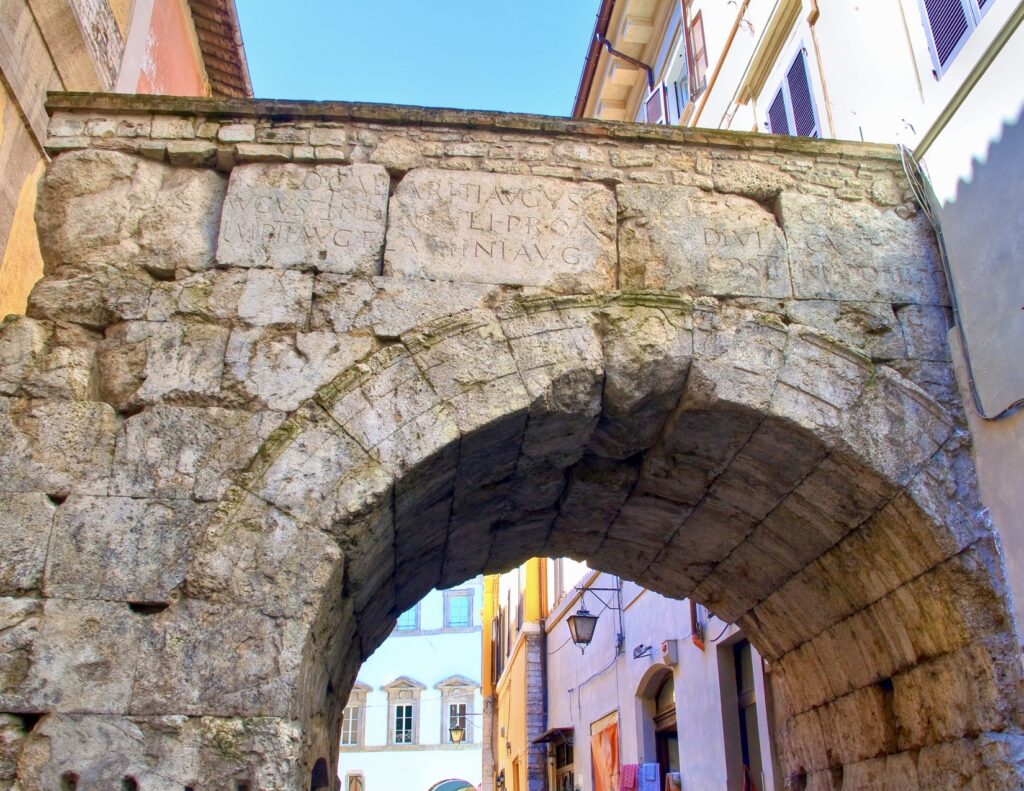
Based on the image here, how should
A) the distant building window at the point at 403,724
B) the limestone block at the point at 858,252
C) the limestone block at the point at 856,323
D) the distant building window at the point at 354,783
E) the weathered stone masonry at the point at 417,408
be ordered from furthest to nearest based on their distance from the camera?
the distant building window at the point at 403,724 < the distant building window at the point at 354,783 < the limestone block at the point at 858,252 < the limestone block at the point at 856,323 < the weathered stone masonry at the point at 417,408

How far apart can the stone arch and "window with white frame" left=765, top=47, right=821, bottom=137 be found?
9.08ft

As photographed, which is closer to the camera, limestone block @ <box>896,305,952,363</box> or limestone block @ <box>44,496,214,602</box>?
limestone block @ <box>44,496,214,602</box>

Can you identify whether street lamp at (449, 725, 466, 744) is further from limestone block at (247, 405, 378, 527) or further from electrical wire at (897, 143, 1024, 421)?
limestone block at (247, 405, 378, 527)

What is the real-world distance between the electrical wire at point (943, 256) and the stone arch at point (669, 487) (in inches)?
6.5

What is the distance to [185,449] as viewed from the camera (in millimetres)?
3176

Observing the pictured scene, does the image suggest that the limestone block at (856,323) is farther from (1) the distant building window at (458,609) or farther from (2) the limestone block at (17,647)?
(1) the distant building window at (458,609)

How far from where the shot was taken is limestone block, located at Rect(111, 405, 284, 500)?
3105mm

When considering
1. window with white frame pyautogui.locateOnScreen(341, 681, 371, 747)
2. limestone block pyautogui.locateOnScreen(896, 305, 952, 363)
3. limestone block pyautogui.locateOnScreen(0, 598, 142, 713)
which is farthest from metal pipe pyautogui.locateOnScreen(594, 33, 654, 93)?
window with white frame pyautogui.locateOnScreen(341, 681, 371, 747)

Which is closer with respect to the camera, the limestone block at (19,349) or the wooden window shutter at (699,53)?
the limestone block at (19,349)

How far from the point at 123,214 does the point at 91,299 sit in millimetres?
404

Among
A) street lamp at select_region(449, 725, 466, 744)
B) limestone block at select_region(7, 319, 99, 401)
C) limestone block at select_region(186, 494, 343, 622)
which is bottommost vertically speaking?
limestone block at select_region(186, 494, 343, 622)

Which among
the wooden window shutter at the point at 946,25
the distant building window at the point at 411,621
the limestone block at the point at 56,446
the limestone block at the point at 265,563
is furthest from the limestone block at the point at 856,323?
the distant building window at the point at 411,621

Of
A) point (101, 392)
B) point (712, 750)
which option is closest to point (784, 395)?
point (101, 392)

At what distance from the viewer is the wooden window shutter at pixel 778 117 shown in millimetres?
6430
